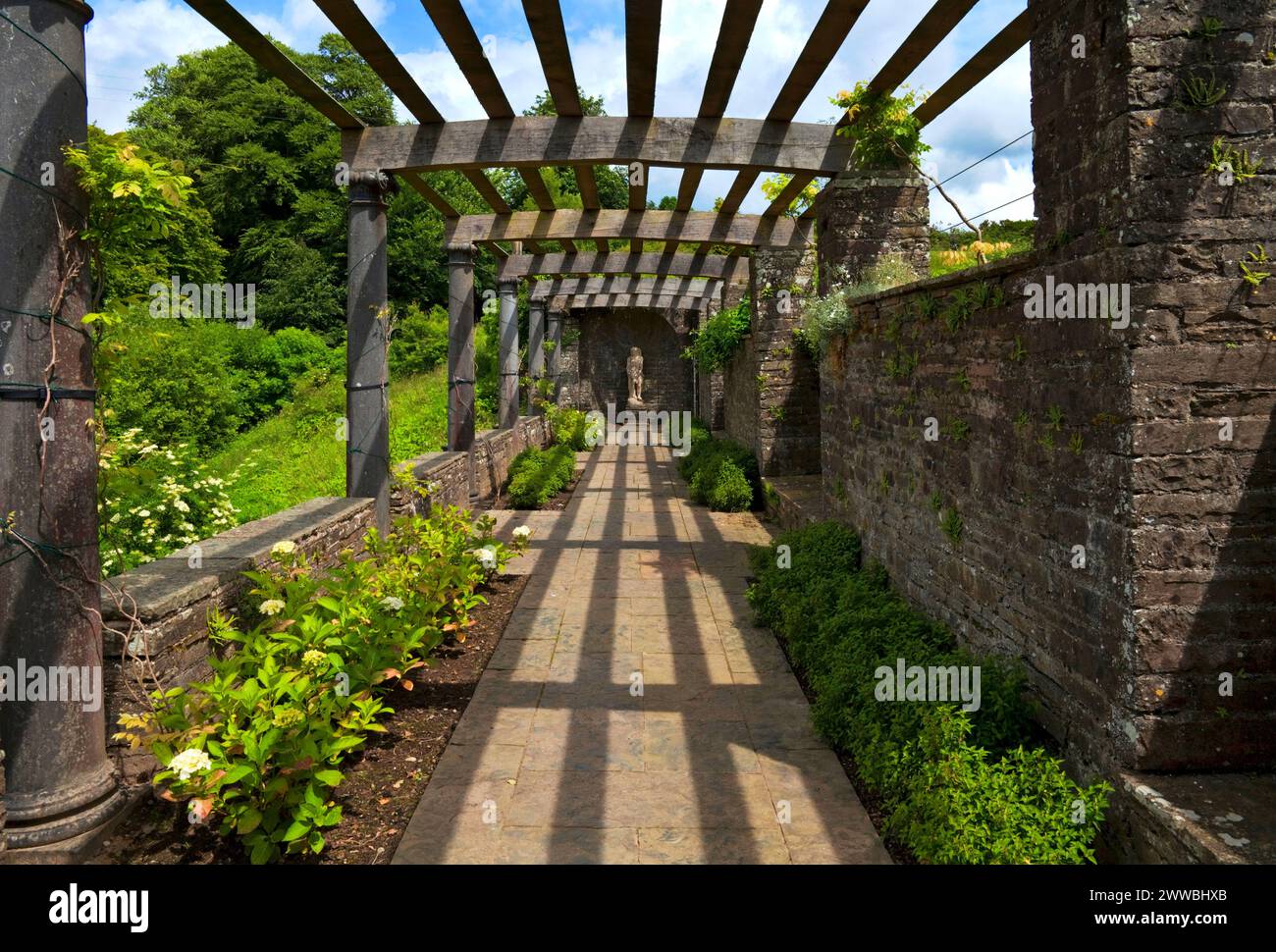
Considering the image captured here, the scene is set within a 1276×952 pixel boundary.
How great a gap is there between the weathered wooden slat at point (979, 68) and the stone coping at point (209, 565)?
4.70 meters

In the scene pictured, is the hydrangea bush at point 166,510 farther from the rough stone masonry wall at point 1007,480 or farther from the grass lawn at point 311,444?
the rough stone masonry wall at point 1007,480

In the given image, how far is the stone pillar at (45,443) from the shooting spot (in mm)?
2854

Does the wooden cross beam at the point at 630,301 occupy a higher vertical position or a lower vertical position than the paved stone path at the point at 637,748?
higher

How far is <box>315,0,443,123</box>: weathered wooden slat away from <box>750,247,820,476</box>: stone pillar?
16.4ft

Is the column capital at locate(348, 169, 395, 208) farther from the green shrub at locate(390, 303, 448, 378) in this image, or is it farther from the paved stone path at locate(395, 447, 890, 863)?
the green shrub at locate(390, 303, 448, 378)

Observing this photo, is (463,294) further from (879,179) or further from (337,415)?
(337,415)

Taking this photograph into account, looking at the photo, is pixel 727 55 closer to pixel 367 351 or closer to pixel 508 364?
pixel 367 351

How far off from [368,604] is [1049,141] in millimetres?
3926

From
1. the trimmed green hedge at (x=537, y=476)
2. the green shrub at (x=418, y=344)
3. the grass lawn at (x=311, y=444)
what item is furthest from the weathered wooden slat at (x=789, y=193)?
the green shrub at (x=418, y=344)

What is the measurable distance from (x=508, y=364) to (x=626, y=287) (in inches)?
129

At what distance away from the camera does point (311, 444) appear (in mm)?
19438

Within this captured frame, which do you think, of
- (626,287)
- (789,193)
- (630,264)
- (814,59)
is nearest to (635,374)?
(626,287)

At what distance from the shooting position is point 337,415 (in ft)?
71.5
